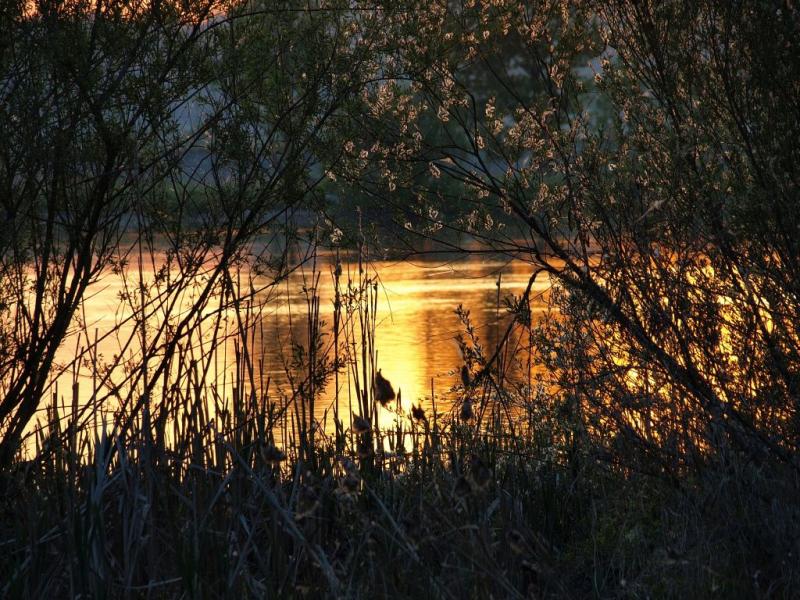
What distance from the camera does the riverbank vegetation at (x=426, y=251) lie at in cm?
370

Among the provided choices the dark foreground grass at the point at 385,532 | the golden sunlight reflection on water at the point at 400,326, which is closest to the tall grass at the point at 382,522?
the dark foreground grass at the point at 385,532

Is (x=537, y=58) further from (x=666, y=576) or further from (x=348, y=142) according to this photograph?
(x=666, y=576)

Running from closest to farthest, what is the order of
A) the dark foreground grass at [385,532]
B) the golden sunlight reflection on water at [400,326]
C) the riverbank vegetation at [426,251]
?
the dark foreground grass at [385,532] → the riverbank vegetation at [426,251] → the golden sunlight reflection on water at [400,326]

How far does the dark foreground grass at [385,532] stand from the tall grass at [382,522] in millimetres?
12

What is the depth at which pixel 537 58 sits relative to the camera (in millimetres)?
5230

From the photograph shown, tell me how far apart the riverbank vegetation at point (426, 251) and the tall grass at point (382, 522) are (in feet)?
0.08

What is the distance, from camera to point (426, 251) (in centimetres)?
481

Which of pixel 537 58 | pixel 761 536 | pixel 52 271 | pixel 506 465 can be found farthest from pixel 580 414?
pixel 52 271

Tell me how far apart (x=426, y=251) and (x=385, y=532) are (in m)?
2.28

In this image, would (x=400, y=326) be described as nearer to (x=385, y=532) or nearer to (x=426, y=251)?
(x=426, y=251)

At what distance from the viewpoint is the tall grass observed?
9.36 feet

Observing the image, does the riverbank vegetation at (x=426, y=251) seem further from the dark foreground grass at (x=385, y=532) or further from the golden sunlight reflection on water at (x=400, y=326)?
the golden sunlight reflection on water at (x=400, y=326)

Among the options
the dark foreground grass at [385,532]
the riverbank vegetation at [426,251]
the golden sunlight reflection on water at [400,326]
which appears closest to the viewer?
the dark foreground grass at [385,532]

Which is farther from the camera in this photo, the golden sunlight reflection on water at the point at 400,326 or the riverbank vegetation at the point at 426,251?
the golden sunlight reflection on water at the point at 400,326
